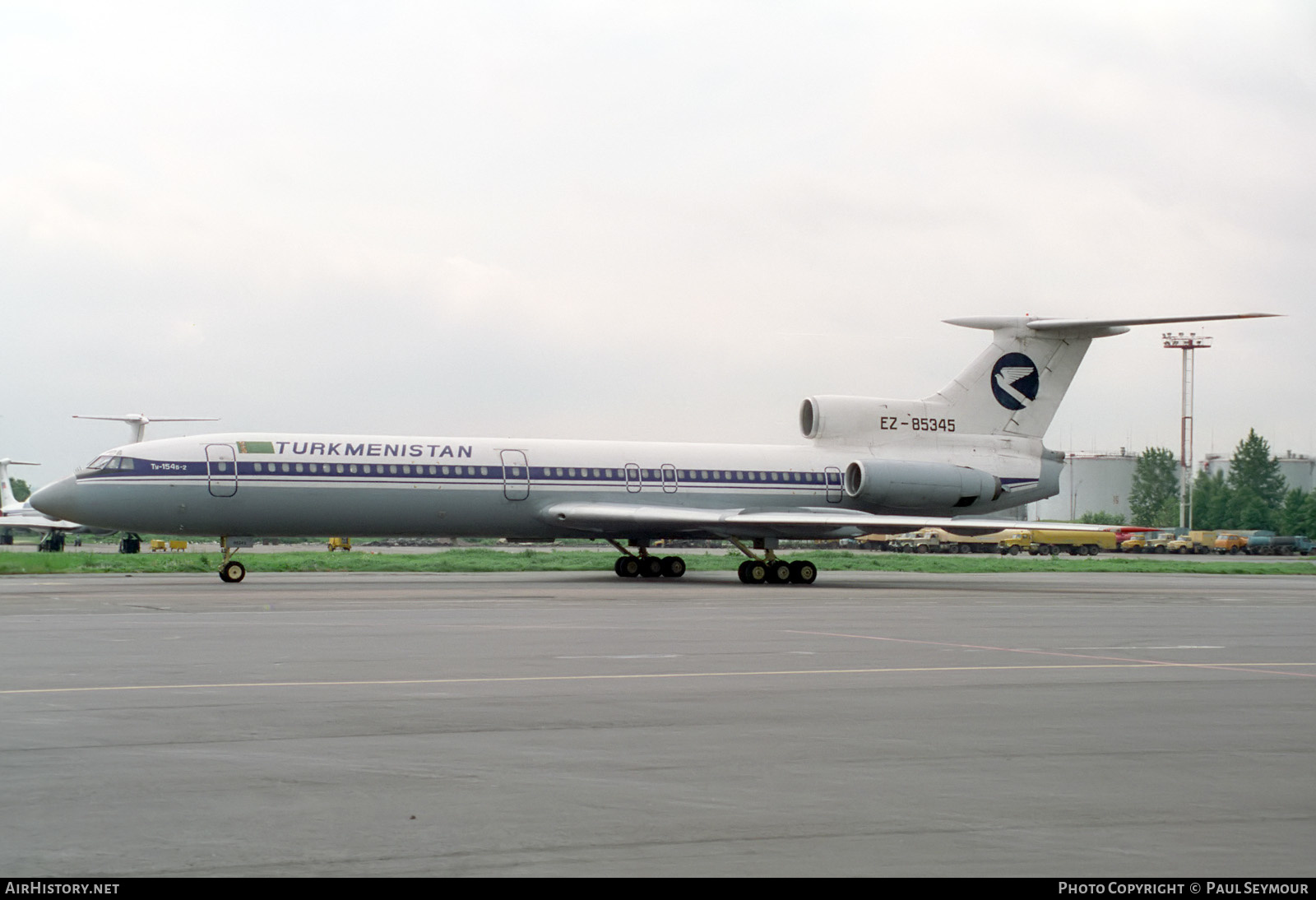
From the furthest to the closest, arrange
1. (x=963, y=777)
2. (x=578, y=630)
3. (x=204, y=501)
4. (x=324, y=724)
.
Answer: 1. (x=204, y=501)
2. (x=578, y=630)
3. (x=324, y=724)
4. (x=963, y=777)

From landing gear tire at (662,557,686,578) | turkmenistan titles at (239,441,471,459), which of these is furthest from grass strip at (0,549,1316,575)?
turkmenistan titles at (239,441,471,459)

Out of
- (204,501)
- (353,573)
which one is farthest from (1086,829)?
(353,573)

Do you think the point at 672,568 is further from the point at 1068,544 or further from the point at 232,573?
the point at 1068,544

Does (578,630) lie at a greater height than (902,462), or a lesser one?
lesser

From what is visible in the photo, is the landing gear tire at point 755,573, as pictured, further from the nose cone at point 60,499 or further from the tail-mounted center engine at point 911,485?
the nose cone at point 60,499

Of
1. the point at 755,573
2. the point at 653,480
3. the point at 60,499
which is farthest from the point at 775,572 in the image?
the point at 60,499

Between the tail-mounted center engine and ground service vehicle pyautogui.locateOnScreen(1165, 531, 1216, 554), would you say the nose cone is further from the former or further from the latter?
ground service vehicle pyautogui.locateOnScreen(1165, 531, 1216, 554)

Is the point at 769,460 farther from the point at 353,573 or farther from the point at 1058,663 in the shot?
the point at 1058,663

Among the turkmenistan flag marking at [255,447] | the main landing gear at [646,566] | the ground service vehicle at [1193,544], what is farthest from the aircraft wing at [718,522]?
the ground service vehicle at [1193,544]

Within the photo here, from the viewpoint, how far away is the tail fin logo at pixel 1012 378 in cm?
4053

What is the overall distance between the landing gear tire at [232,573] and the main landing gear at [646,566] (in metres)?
11.3

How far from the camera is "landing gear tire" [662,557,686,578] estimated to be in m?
39.8

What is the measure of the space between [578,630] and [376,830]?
39.2 ft

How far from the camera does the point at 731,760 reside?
26.5 feet
